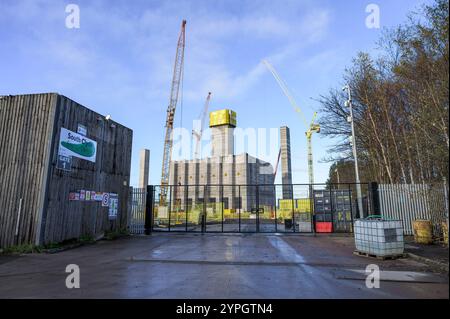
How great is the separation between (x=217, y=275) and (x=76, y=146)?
1125cm

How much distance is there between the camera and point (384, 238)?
10195 mm

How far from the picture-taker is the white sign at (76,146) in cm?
1459

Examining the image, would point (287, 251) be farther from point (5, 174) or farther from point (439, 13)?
point (5, 174)

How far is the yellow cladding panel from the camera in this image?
109562 millimetres

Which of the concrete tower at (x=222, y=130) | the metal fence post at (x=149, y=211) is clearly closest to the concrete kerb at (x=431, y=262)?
the metal fence post at (x=149, y=211)

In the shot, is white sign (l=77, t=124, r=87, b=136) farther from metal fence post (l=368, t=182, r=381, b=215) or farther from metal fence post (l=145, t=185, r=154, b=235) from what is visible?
metal fence post (l=368, t=182, r=381, b=215)

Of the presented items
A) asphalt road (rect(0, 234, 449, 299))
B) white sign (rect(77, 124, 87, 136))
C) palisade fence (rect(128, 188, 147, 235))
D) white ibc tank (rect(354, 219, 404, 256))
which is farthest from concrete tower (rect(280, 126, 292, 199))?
white ibc tank (rect(354, 219, 404, 256))

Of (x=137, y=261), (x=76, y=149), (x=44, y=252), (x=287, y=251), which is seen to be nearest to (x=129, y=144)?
(x=76, y=149)

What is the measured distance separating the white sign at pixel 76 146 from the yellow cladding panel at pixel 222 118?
307ft

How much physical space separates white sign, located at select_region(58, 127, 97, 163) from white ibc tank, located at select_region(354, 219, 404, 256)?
13.7m

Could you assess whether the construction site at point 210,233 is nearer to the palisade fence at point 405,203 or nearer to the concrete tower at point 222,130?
the palisade fence at point 405,203

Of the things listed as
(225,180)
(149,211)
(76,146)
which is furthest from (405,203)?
(225,180)

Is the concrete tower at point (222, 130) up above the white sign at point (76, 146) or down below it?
above
